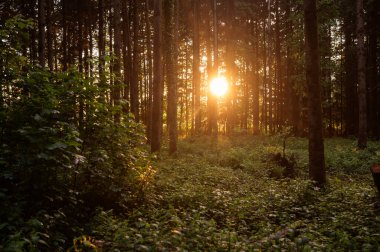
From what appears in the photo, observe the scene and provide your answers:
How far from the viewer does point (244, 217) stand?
22.2 feet

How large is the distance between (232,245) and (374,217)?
11.6ft

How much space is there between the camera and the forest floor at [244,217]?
4777 mm

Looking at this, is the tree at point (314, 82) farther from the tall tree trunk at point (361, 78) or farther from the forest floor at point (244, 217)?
the tall tree trunk at point (361, 78)

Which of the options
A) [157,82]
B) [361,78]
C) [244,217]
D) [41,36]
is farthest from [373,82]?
[244,217]

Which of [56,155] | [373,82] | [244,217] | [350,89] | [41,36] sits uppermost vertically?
[41,36]

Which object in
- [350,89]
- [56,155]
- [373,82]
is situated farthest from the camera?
[350,89]

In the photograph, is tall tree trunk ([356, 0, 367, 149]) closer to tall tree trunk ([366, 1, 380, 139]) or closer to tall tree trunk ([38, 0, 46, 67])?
tall tree trunk ([366, 1, 380, 139])

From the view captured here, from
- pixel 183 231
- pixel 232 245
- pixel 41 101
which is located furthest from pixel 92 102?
pixel 232 245

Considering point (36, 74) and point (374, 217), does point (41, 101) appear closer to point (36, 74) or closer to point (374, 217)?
point (36, 74)

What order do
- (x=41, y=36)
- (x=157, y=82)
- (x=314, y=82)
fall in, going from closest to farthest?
(x=314, y=82)
(x=157, y=82)
(x=41, y=36)

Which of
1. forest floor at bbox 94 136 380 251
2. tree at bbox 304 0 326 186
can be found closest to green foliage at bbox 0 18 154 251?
forest floor at bbox 94 136 380 251

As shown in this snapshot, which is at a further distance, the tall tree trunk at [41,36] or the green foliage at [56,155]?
the tall tree trunk at [41,36]

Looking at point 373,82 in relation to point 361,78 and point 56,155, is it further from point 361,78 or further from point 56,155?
point 56,155

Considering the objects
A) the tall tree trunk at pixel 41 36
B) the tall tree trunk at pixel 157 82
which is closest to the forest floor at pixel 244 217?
the tall tree trunk at pixel 157 82
